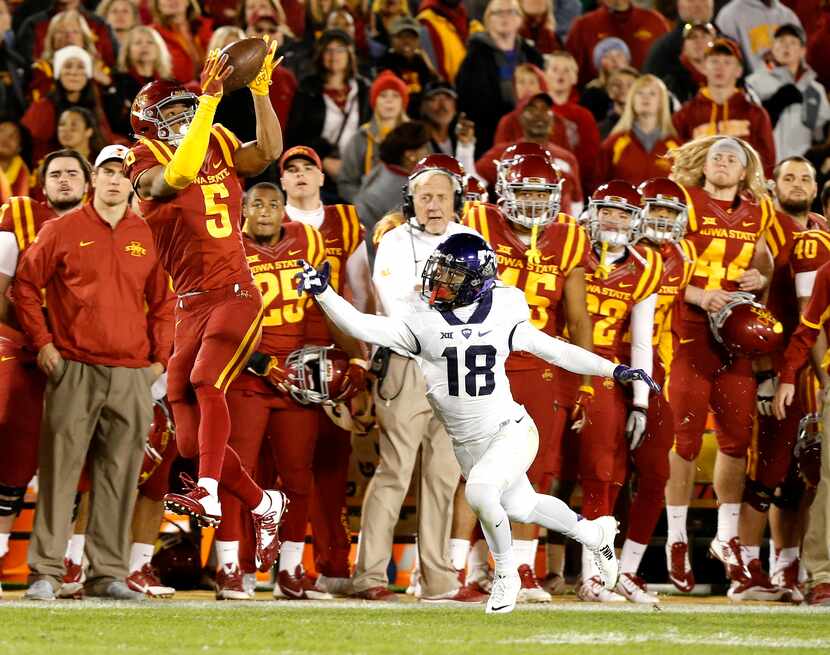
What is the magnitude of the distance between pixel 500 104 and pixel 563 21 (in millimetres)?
2401

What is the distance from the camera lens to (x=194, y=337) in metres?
7.30

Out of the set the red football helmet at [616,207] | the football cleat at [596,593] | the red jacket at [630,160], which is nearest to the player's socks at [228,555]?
the football cleat at [596,593]

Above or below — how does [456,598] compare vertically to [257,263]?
below

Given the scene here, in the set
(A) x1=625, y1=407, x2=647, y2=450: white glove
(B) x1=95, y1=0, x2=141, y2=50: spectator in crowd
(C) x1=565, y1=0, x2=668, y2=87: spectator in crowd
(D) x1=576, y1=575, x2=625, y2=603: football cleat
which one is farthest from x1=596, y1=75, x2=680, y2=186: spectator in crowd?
(B) x1=95, y1=0, x2=141, y2=50: spectator in crowd

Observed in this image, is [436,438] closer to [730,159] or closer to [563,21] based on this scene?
[730,159]

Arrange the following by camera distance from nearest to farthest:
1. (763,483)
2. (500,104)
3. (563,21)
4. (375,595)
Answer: (375,595) < (763,483) < (500,104) < (563,21)

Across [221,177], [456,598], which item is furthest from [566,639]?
[221,177]

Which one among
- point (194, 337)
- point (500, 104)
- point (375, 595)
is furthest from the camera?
point (500, 104)

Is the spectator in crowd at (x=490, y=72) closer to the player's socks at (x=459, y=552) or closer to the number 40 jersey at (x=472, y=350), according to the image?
the player's socks at (x=459, y=552)

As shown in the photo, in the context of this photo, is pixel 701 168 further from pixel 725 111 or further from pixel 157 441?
pixel 157 441

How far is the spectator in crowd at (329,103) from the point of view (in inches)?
452

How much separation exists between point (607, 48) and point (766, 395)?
15.0 ft

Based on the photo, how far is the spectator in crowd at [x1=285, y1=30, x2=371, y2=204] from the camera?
1148 centimetres

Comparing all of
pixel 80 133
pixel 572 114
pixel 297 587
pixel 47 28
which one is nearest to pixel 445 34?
pixel 572 114
